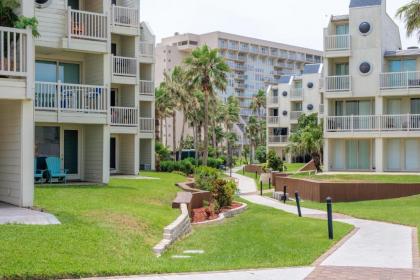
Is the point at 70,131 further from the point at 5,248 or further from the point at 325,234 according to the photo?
the point at 5,248

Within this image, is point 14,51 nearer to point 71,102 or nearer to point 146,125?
point 71,102

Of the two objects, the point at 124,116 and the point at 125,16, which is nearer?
the point at 124,116

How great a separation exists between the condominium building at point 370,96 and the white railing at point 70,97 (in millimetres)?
20577

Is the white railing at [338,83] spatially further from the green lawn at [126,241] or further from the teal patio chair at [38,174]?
the teal patio chair at [38,174]

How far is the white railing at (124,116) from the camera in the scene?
36.7 meters

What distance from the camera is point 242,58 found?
143m

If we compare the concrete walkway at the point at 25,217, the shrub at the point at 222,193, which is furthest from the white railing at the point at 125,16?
the concrete walkway at the point at 25,217

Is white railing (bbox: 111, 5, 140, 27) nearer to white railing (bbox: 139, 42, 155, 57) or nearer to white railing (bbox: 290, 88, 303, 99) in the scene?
white railing (bbox: 139, 42, 155, 57)

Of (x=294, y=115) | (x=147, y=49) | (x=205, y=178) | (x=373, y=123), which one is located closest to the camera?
(x=205, y=178)

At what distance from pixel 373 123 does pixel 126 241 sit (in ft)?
99.2

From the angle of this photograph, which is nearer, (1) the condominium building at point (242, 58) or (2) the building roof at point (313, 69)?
(2) the building roof at point (313, 69)

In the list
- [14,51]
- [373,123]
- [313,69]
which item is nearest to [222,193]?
[14,51]

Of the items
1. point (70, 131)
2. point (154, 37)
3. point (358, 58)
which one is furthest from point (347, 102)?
point (70, 131)

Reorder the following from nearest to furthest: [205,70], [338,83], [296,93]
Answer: [338,83] < [205,70] < [296,93]
